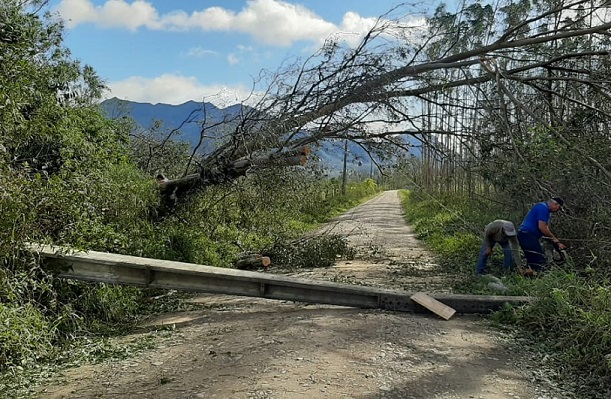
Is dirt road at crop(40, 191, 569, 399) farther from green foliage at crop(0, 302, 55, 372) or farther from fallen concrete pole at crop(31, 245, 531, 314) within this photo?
green foliage at crop(0, 302, 55, 372)

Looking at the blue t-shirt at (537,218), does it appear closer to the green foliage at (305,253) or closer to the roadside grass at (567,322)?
the roadside grass at (567,322)

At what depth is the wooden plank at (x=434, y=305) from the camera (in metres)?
6.13

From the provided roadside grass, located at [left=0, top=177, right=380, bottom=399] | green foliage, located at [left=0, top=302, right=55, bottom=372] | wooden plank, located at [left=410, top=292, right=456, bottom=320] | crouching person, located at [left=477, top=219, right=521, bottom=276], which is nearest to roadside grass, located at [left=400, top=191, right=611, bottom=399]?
crouching person, located at [left=477, top=219, right=521, bottom=276]

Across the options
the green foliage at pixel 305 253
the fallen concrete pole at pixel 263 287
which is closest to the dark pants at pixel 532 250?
the fallen concrete pole at pixel 263 287

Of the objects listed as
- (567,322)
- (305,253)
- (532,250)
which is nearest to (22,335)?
(567,322)

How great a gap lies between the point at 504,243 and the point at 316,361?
5.18 m

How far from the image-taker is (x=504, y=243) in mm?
8391

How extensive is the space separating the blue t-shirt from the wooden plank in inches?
102

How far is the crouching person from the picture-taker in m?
8.17

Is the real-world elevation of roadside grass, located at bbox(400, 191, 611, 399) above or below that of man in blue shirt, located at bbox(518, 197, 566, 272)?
below

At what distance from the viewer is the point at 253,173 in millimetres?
10109

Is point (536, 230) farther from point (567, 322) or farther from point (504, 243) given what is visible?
point (567, 322)

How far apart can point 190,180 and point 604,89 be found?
787cm

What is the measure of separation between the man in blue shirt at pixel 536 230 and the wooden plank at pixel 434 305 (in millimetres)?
2449
